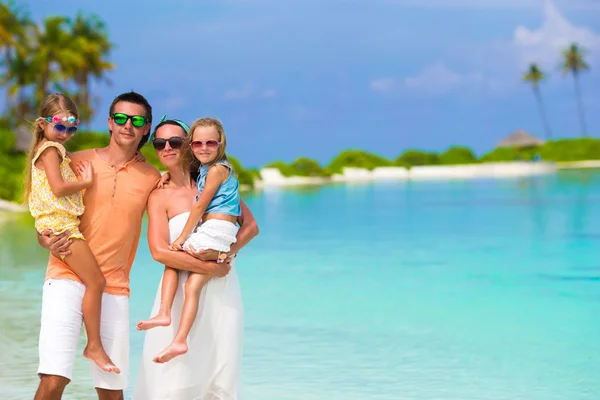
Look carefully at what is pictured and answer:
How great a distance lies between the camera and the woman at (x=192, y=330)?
4016 mm

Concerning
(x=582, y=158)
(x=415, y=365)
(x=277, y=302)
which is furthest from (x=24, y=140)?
(x=582, y=158)

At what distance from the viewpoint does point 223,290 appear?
13.5 ft

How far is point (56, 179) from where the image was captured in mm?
3797

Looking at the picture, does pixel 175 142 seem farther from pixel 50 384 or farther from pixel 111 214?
pixel 50 384

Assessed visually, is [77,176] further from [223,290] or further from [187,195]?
[223,290]

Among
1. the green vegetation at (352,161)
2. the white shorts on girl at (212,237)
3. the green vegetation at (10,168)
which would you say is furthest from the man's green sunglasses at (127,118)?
the green vegetation at (352,161)

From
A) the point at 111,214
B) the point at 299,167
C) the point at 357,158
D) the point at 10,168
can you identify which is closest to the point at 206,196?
the point at 111,214

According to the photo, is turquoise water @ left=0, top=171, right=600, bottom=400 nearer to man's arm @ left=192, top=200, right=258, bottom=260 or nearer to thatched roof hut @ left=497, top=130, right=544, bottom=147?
man's arm @ left=192, top=200, right=258, bottom=260

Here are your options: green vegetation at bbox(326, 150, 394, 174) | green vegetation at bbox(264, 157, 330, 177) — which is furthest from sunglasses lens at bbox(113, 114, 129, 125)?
green vegetation at bbox(326, 150, 394, 174)

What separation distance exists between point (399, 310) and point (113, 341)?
6.73m

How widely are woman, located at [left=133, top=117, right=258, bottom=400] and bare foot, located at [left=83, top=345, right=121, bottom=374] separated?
17 cm

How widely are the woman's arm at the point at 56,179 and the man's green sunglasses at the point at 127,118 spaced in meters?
0.31

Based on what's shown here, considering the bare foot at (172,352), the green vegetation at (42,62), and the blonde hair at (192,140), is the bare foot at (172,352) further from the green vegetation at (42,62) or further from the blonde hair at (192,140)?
the green vegetation at (42,62)

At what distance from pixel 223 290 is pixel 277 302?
700 cm
